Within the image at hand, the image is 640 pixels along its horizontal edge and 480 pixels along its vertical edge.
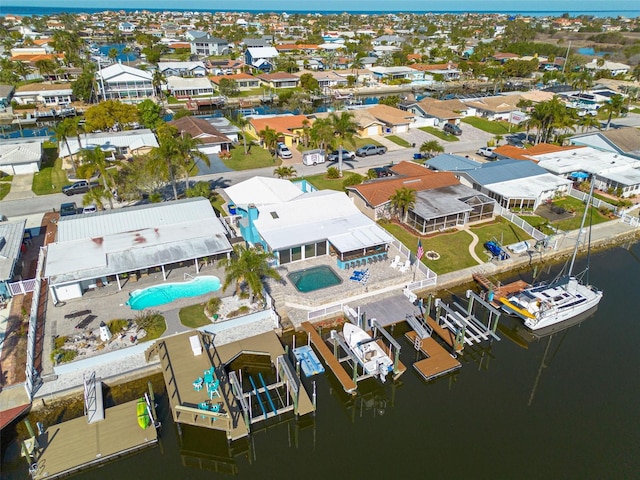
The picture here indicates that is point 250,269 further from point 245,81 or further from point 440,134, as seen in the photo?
point 245,81

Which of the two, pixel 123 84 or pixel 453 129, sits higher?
pixel 123 84

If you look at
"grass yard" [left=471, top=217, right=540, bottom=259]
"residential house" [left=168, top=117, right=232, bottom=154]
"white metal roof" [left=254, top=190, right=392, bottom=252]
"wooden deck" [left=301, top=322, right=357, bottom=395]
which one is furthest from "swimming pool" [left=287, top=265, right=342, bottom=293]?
"residential house" [left=168, top=117, right=232, bottom=154]

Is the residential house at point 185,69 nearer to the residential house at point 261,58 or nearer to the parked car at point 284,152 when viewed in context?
the residential house at point 261,58

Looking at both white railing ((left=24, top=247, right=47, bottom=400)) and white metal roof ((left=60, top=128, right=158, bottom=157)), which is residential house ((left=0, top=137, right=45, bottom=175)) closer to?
white metal roof ((left=60, top=128, right=158, bottom=157))

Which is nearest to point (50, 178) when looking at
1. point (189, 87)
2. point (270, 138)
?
point (270, 138)

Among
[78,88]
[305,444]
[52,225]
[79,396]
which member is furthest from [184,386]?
[78,88]

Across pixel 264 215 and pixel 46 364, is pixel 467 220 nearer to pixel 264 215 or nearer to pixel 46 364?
pixel 264 215
